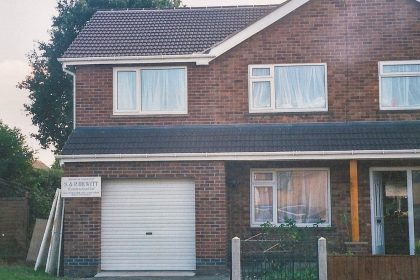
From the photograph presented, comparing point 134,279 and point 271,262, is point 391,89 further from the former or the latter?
point 134,279

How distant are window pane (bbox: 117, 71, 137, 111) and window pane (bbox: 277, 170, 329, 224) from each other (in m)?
4.80

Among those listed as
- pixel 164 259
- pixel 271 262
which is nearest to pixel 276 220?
pixel 164 259

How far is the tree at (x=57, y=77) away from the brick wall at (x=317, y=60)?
1686cm

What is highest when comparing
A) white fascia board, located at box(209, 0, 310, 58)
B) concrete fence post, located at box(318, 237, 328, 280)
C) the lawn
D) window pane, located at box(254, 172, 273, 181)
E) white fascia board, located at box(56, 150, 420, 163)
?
white fascia board, located at box(209, 0, 310, 58)

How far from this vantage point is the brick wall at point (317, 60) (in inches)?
719

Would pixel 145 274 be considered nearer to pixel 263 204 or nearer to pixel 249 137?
pixel 263 204

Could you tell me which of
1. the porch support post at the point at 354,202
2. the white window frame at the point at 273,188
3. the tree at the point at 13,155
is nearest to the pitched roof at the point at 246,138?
the porch support post at the point at 354,202

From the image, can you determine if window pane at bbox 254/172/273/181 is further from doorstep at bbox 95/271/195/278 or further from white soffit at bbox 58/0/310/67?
white soffit at bbox 58/0/310/67

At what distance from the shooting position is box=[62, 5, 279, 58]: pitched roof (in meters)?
19.1


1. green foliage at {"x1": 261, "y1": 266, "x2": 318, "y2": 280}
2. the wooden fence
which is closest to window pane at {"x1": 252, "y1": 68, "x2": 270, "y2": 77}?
green foliage at {"x1": 261, "y1": 266, "x2": 318, "y2": 280}

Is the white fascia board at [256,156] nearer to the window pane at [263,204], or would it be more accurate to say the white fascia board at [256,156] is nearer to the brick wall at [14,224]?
the window pane at [263,204]

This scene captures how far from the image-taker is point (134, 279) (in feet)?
53.8

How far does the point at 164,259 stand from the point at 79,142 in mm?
4021

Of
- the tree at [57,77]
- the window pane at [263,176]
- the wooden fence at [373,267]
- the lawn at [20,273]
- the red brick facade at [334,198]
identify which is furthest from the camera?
the tree at [57,77]
